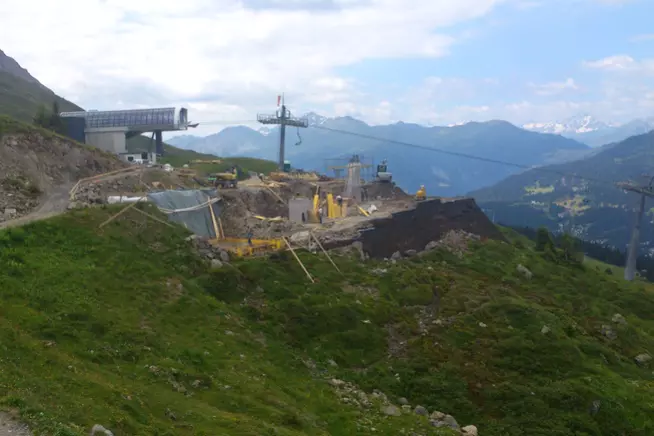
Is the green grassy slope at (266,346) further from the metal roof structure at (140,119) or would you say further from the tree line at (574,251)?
the metal roof structure at (140,119)

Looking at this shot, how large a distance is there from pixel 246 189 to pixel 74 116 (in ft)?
112

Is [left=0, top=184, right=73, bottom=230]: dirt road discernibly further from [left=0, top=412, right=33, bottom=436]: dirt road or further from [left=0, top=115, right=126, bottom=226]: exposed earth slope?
[left=0, top=412, right=33, bottom=436]: dirt road

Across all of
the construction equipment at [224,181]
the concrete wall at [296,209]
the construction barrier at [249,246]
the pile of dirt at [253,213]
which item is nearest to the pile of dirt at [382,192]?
the pile of dirt at [253,213]

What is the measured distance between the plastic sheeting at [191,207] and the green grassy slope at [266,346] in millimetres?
5943

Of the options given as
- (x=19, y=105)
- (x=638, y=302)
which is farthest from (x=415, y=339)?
(x=19, y=105)

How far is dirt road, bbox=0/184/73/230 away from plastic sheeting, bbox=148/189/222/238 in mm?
5594

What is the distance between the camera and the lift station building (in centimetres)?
6956

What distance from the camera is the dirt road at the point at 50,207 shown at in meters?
29.3

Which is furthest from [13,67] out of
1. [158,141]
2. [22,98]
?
[158,141]

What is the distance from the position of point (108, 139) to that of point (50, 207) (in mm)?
37735

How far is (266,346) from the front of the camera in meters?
26.2

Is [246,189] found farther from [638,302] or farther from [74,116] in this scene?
[638,302]

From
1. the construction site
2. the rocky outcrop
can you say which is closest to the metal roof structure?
the construction site

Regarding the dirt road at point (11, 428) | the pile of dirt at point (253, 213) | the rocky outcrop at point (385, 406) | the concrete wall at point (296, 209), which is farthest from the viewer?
the concrete wall at point (296, 209)
